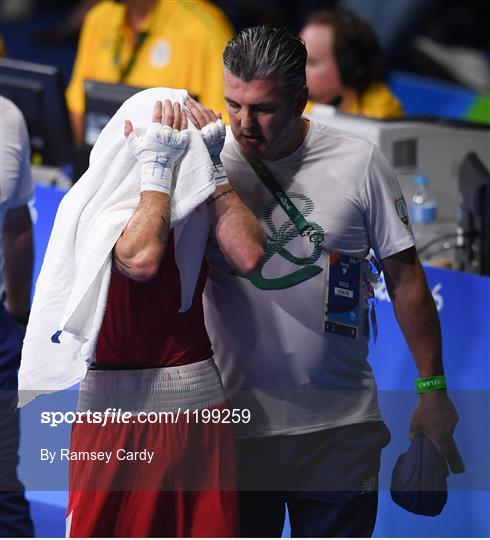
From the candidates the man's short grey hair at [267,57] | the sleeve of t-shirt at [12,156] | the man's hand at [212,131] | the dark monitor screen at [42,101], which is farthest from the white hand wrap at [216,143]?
the dark monitor screen at [42,101]

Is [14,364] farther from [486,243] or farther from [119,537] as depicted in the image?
[486,243]

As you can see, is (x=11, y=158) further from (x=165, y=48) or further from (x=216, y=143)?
(x=165, y=48)

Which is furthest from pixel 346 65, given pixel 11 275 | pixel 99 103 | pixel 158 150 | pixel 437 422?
pixel 158 150

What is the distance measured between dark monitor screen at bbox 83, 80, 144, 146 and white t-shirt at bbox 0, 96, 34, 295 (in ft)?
3.70

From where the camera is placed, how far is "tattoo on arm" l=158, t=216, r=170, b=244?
103 inches

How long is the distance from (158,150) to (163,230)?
164mm

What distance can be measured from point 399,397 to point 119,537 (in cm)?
116

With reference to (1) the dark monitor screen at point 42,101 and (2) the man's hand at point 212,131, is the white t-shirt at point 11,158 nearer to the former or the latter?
(2) the man's hand at point 212,131

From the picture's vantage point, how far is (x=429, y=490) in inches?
118

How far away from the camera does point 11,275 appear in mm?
3545

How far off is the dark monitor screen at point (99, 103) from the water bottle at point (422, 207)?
1.07 m

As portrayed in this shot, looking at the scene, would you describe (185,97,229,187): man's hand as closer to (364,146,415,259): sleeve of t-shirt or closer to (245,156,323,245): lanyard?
(245,156,323,245): lanyard

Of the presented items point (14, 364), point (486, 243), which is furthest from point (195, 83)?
point (14, 364)

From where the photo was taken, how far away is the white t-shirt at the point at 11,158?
3354mm
